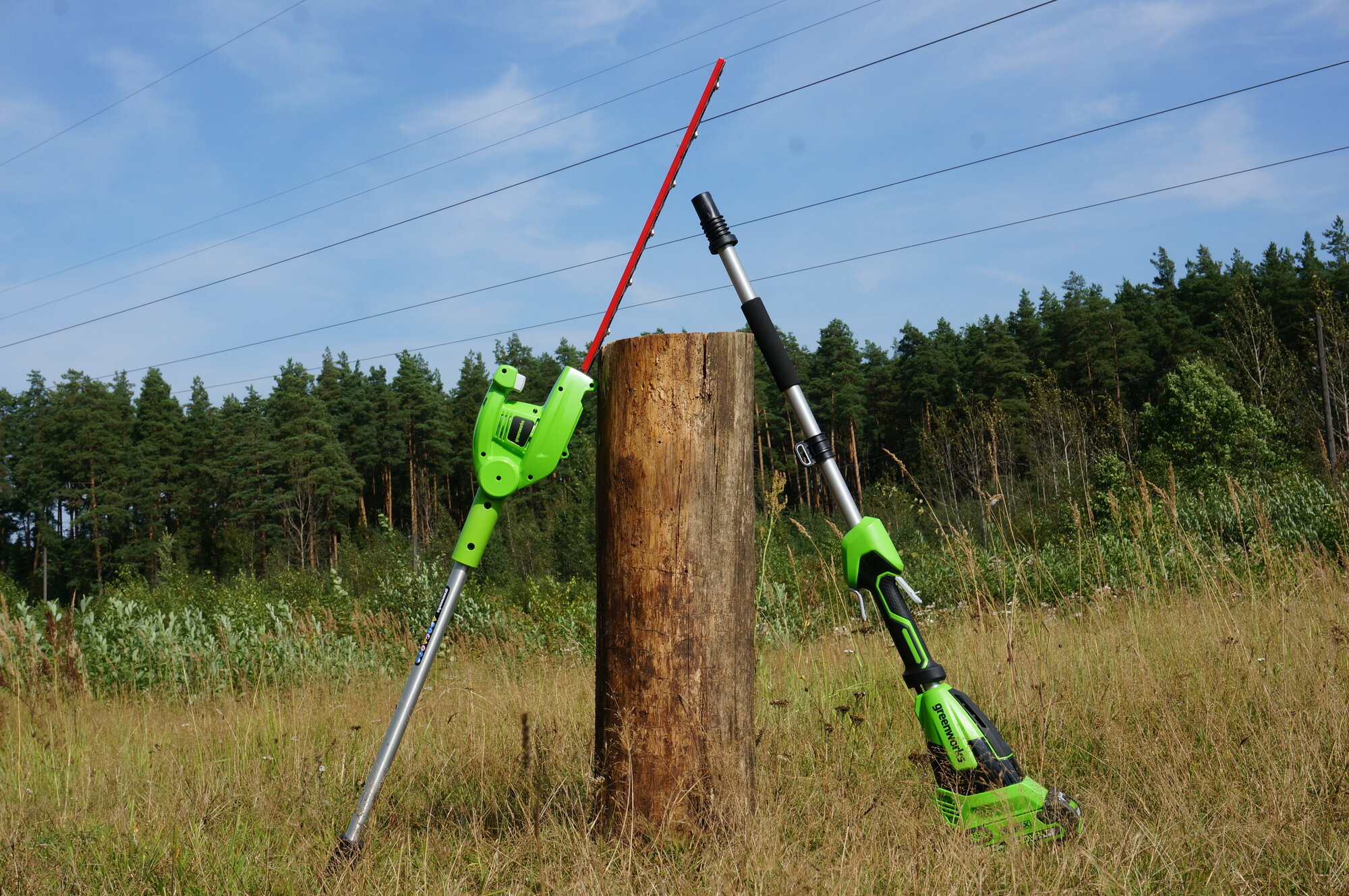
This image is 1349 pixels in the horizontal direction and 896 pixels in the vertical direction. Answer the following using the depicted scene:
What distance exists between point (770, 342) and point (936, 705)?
3.39 feet

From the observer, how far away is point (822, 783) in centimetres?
263

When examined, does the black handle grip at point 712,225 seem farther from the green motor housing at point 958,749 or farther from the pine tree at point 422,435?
the pine tree at point 422,435

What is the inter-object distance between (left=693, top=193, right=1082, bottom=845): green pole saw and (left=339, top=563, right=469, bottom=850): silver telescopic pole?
3.33ft

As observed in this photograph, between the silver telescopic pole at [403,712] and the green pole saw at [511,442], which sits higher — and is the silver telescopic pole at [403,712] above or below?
below

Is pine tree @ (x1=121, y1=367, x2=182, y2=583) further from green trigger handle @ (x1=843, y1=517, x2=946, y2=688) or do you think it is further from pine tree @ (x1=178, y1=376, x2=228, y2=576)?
green trigger handle @ (x1=843, y1=517, x2=946, y2=688)

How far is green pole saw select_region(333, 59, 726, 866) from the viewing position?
2307 mm

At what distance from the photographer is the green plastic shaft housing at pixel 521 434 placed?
2.34 metres

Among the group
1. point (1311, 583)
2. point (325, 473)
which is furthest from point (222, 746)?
point (325, 473)

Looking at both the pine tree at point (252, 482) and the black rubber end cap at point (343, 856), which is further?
the pine tree at point (252, 482)

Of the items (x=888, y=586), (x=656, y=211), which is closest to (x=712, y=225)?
(x=656, y=211)

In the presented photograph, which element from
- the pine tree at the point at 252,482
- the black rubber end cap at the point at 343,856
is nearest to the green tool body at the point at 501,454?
the black rubber end cap at the point at 343,856

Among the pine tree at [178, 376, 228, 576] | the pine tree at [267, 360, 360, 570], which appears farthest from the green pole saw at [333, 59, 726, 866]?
the pine tree at [178, 376, 228, 576]

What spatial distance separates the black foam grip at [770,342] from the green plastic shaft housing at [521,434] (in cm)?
47

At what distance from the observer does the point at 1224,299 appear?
145ft
